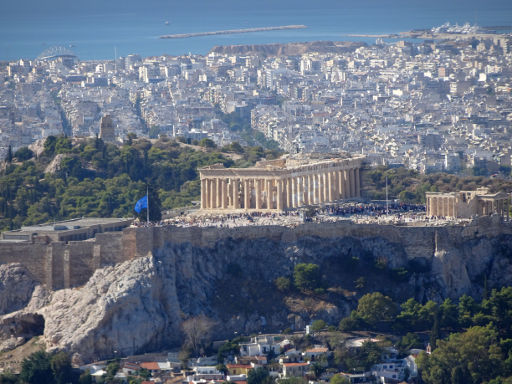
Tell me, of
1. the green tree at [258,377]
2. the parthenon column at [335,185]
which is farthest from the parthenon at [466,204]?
the green tree at [258,377]

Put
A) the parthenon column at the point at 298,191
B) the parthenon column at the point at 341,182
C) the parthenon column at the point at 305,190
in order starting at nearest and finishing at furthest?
the parthenon column at the point at 298,191 < the parthenon column at the point at 305,190 < the parthenon column at the point at 341,182

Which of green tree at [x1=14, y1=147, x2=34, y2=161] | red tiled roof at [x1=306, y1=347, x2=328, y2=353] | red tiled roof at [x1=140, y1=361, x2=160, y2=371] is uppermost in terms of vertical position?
green tree at [x1=14, y1=147, x2=34, y2=161]

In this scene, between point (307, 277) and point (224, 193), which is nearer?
point (307, 277)

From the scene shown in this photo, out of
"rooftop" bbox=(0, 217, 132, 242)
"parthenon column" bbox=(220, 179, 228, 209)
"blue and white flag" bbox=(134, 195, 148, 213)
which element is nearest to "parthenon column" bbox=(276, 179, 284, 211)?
"parthenon column" bbox=(220, 179, 228, 209)

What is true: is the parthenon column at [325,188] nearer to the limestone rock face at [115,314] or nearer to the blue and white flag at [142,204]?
the blue and white flag at [142,204]

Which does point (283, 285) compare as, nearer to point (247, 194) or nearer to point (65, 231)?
point (65, 231)

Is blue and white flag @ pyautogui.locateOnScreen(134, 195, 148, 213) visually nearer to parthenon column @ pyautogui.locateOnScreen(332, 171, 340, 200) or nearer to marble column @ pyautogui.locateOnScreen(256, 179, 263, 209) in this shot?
marble column @ pyautogui.locateOnScreen(256, 179, 263, 209)

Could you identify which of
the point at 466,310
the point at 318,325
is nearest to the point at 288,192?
the point at 318,325
